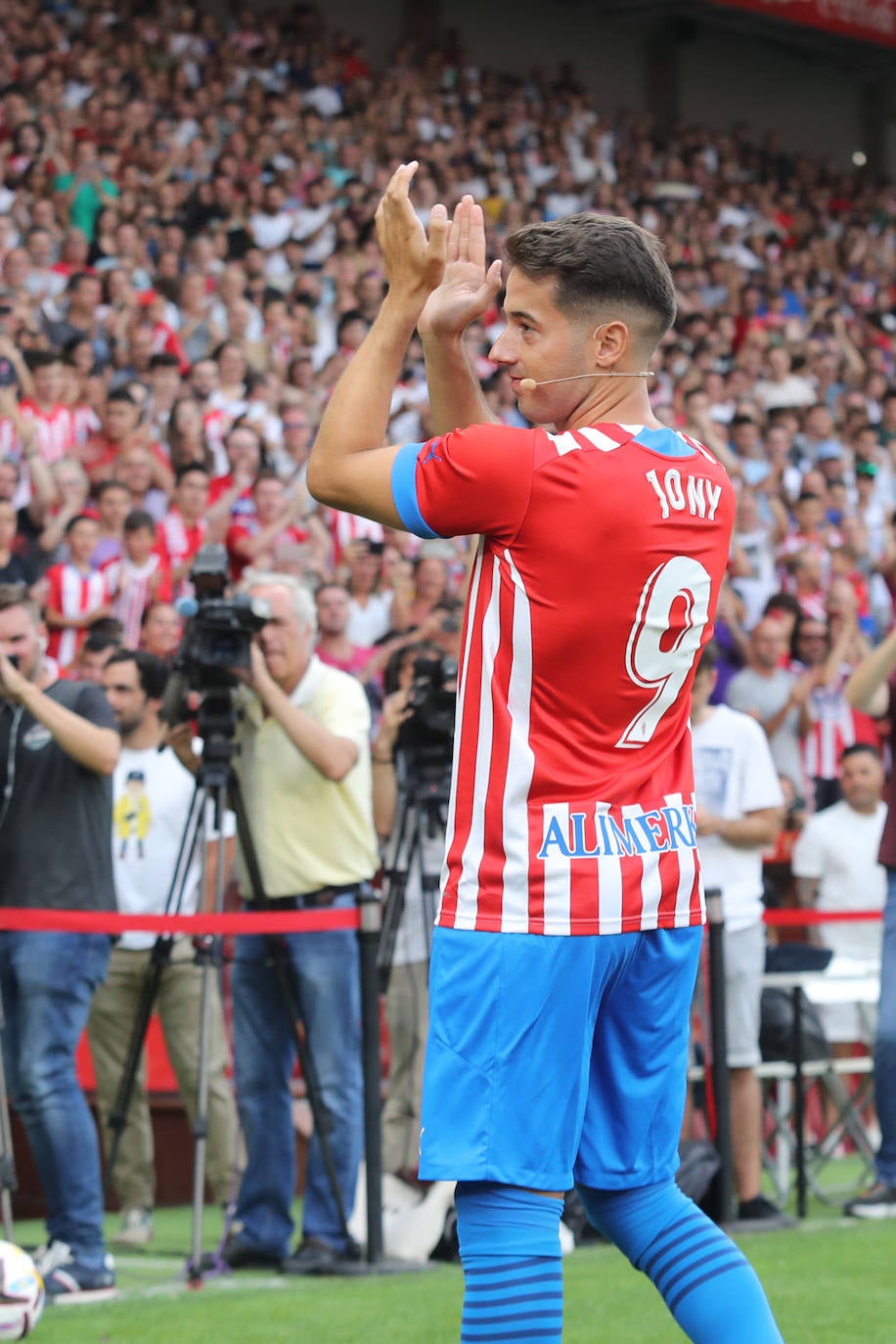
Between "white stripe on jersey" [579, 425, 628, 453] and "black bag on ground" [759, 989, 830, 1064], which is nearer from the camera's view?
"white stripe on jersey" [579, 425, 628, 453]

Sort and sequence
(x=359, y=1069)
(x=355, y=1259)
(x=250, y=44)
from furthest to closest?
1. (x=250, y=44)
2. (x=359, y=1069)
3. (x=355, y=1259)

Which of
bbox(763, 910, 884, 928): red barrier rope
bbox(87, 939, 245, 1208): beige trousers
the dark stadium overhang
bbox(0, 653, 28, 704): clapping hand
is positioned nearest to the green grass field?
bbox(87, 939, 245, 1208): beige trousers

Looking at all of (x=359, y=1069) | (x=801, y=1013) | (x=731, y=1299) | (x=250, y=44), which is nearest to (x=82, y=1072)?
(x=359, y=1069)

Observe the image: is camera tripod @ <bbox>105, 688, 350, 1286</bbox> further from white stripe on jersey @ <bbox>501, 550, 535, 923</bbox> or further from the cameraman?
white stripe on jersey @ <bbox>501, 550, 535, 923</bbox>

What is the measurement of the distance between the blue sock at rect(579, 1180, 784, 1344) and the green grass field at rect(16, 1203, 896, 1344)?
6.35 feet

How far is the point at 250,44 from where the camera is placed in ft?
58.1

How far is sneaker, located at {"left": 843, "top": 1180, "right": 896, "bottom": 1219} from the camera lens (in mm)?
6816

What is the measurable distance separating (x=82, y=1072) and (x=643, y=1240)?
5.13 m

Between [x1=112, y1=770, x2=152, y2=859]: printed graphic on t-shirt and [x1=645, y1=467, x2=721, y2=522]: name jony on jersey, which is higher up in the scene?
[x1=645, y1=467, x2=721, y2=522]: name jony on jersey

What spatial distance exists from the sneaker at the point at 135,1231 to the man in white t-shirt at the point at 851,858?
3.36 meters

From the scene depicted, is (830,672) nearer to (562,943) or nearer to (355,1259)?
(355,1259)

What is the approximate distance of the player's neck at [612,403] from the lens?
309 cm

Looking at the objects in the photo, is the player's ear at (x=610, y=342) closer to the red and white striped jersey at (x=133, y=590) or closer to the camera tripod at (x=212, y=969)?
the camera tripod at (x=212, y=969)

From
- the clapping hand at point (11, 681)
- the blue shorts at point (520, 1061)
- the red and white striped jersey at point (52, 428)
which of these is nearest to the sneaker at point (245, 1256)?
the clapping hand at point (11, 681)
